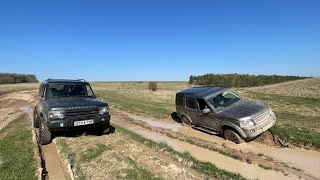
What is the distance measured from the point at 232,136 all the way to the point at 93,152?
197 inches

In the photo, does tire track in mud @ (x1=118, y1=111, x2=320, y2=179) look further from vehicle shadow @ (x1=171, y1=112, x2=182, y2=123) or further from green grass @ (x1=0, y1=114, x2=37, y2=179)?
green grass @ (x1=0, y1=114, x2=37, y2=179)

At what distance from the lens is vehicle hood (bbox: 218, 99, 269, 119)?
10.2 m

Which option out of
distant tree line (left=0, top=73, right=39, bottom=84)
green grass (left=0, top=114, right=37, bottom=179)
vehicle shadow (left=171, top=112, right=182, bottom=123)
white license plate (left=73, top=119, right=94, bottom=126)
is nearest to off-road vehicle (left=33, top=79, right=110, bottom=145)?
white license plate (left=73, top=119, right=94, bottom=126)

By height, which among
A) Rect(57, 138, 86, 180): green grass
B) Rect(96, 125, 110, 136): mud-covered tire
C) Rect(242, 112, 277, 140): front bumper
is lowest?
Rect(57, 138, 86, 180): green grass

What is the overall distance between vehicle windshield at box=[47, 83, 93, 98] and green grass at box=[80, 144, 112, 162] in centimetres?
291

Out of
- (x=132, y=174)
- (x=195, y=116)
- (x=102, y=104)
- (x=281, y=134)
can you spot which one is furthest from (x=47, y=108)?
(x=281, y=134)

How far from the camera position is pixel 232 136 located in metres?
10.4

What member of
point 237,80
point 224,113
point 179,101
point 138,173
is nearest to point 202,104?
point 224,113

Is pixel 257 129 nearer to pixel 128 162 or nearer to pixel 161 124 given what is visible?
pixel 128 162

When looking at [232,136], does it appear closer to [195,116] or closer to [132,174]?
[195,116]

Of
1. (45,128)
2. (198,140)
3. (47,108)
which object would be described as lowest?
(198,140)

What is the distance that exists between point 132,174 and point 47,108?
4.35m

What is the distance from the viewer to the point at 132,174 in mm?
6668

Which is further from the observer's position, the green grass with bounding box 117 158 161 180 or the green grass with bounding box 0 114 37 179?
the green grass with bounding box 0 114 37 179
